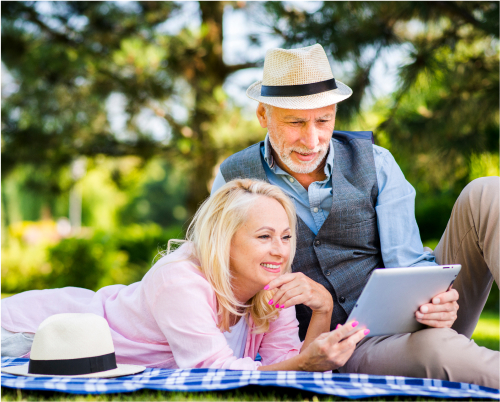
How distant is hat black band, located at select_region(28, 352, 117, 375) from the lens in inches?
93.9

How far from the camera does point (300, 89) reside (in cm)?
317

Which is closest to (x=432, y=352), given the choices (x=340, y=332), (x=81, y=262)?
(x=340, y=332)

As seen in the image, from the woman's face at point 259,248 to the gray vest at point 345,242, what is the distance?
1.48ft

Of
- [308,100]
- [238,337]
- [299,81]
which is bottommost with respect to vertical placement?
[238,337]

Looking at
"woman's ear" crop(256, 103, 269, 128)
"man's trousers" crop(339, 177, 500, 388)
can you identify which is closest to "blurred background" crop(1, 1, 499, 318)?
"woman's ear" crop(256, 103, 269, 128)

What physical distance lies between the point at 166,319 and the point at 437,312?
1.26 meters

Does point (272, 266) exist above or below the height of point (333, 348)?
above

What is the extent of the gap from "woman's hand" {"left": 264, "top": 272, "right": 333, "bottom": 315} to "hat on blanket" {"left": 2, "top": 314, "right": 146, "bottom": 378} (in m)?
0.79

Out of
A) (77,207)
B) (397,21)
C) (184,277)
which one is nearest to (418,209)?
(397,21)

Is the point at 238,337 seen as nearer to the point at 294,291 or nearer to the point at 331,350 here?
the point at 294,291

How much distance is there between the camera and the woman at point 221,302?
8.16 ft

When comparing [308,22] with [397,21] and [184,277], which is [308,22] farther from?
[184,277]

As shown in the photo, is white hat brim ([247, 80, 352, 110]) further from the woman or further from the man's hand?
the man's hand

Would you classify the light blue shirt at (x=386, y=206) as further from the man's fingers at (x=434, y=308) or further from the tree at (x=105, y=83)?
the tree at (x=105, y=83)
